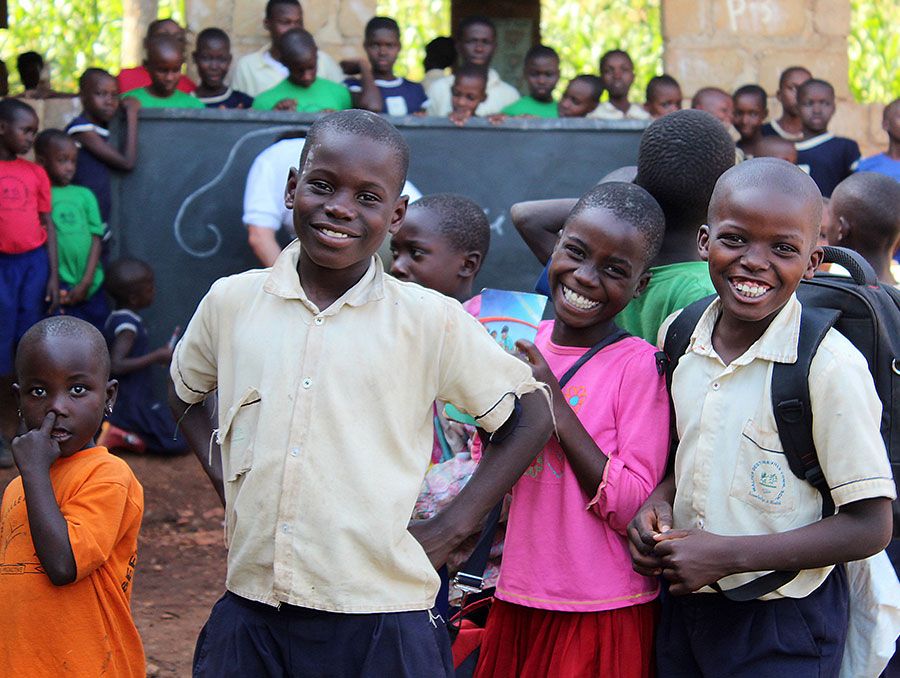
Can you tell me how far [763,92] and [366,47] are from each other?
237cm

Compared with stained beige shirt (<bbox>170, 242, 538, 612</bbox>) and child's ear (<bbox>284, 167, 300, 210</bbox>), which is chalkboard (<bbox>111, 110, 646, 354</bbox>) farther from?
stained beige shirt (<bbox>170, 242, 538, 612</bbox>)

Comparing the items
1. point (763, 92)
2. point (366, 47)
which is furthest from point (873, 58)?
point (366, 47)

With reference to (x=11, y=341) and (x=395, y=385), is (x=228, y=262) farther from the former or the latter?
(x=395, y=385)

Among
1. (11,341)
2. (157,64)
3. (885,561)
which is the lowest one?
(11,341)

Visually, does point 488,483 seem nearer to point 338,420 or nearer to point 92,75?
point 338,420

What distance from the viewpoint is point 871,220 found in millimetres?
3344

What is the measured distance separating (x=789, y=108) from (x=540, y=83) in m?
1.52

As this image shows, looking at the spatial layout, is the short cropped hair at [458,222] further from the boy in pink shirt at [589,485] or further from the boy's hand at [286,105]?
the boy's hand at [286,105]

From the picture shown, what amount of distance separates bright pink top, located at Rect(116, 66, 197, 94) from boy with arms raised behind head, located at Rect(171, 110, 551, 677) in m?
5.08

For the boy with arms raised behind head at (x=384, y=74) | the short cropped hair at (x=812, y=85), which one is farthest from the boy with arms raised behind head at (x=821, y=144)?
the boy with arms raised behind head at (x=384, y=74)

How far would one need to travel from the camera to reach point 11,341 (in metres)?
6.06

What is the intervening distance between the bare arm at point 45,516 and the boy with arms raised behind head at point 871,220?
2.15 metres

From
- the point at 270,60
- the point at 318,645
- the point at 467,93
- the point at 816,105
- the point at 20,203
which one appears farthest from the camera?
the point at 816,105

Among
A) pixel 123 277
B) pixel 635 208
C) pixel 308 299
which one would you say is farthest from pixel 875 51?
pixel 308 299
